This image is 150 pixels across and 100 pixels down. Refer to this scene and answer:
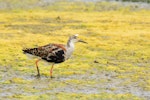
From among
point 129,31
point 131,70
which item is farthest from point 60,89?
point 129,31

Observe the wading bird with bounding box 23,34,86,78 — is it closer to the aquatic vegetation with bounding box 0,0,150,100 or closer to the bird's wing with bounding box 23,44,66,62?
the bird's wing with bounding box 23,44,66,62

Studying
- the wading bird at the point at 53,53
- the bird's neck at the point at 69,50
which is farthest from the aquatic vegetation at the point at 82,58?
the bird's neck at the point at 69,50

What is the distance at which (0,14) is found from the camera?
96.1 feet

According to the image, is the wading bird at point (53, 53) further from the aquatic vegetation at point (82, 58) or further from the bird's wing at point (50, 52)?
the aquatic vegetation at point (82, 58)

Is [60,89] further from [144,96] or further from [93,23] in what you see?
[93,23]

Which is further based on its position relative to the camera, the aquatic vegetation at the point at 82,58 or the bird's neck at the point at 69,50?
the bird's neck at the point at 69,50

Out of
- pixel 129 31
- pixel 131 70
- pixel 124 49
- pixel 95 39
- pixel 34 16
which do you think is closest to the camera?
pixel 131 70

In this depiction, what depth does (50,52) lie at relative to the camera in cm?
1495

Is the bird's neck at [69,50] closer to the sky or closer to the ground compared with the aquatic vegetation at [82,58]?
closer to the sky

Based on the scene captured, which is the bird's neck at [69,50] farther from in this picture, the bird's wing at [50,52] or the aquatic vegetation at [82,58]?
the aquatic vegetation at [82,58]

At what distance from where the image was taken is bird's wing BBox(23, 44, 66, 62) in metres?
14.9

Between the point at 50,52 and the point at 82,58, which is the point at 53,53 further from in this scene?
the point at 82,58

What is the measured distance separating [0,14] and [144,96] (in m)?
17.3

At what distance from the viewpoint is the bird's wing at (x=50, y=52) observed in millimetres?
14906
